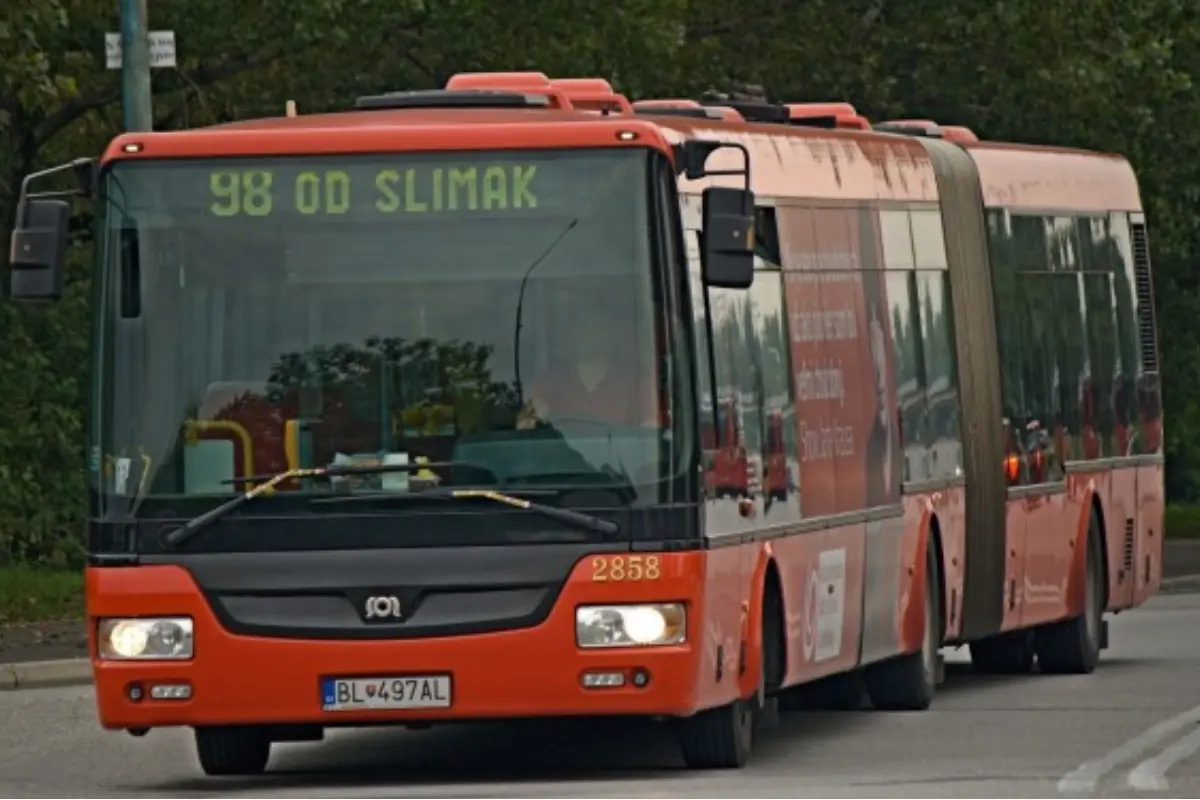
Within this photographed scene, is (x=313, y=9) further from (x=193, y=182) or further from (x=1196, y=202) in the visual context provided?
(x=193, y=182)

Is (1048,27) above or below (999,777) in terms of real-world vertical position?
above

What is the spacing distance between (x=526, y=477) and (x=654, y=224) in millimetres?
A: 1099

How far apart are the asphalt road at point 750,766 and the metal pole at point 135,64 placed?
17.6 feet

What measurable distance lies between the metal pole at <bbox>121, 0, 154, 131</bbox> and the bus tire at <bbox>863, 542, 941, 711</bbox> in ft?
Answer: 26.3

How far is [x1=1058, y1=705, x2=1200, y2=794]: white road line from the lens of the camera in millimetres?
15273

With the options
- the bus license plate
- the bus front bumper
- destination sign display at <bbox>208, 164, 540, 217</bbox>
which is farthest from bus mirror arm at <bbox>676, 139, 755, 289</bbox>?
the bus license plate

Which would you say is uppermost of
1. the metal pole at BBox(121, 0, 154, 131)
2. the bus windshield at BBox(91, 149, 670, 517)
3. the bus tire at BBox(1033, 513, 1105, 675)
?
the metal pole at BBox(121, 0, 154, 131)

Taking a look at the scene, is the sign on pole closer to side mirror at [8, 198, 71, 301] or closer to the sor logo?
side mirror at [8, 198, 71, 301]

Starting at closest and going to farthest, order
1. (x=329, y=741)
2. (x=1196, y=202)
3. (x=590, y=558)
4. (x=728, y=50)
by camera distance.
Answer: (x=590, y=558)
(x=329, y=741)
(x=728, y=50)
(x=1196, y=202)

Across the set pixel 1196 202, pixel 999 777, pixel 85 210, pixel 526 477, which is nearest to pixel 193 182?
pixel 526 477

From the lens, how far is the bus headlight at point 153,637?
15.9 m

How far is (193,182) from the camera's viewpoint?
16266 mm

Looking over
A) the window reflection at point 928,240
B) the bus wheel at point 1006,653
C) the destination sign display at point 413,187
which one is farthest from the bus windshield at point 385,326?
the bus wheel at point 1006,653

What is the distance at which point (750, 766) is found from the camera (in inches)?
669
